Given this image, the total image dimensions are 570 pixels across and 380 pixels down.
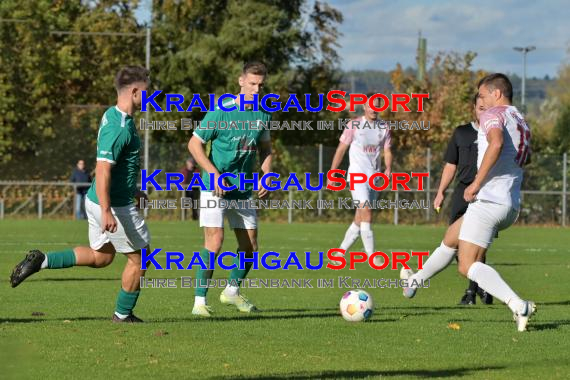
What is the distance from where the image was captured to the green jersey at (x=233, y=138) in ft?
33.9

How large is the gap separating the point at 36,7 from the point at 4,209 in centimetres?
831

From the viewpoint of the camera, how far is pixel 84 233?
27.4 metres

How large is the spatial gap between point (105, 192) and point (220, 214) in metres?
1.79

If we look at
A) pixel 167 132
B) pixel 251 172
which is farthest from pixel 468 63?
pixel 251 172

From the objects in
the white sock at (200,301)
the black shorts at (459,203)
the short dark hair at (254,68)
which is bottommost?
the white sock at (200,301)

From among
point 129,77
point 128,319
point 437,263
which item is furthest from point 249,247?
point 129,77

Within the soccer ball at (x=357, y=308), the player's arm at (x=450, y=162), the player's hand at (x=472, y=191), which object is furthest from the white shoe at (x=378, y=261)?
the player's hand at (x=472, y=191)

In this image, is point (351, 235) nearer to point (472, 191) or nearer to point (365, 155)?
point (365, 155)

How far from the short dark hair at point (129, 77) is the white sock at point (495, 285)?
302 cm

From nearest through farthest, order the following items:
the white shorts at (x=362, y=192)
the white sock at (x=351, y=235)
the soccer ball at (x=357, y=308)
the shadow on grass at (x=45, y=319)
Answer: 1. the shadow on grass at (x=45, y=319)
2. the soccer ball at (x=357, y=308)
3. the white shorts at (x=362, y=192)
4. the white sock at (x=351, y=235)

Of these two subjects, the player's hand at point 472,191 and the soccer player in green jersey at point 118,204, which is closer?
the soccer player in green jersey at point 118,204

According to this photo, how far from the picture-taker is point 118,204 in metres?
9.17

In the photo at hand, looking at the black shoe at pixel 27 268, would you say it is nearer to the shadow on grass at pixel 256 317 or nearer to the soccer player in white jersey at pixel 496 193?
the shadow on grass at pixel 256 317

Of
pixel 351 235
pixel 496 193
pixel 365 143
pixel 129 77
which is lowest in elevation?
pixel 351 235
